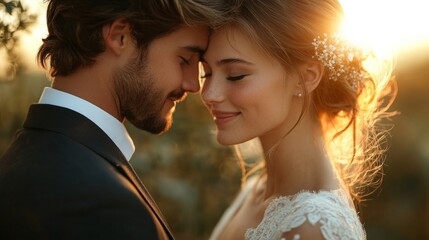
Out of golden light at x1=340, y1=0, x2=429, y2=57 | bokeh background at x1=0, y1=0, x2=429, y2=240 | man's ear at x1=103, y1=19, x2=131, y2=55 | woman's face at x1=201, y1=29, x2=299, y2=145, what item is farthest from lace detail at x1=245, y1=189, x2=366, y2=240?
bokeh background at x1=0, y1=0, x2=429, y2=240

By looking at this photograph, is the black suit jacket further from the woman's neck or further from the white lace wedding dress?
the woman's neck

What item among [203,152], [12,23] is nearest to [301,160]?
[12,23]

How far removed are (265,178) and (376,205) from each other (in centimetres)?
389

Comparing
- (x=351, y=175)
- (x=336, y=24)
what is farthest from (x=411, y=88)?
(x=336, y=24)

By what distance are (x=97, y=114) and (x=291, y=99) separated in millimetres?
1083

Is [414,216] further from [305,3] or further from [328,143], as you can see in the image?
[305,3]

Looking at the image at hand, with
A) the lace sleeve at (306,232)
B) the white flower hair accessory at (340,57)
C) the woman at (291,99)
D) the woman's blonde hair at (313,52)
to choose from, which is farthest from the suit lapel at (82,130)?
the white flower hair accessory at (340,57)

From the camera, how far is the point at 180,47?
3205 mm

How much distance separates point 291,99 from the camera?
3.49 m

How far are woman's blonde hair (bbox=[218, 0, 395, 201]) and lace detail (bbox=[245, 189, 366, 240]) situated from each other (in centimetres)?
44

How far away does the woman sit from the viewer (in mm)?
3301

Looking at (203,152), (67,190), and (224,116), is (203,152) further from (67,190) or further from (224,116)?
(67,190)

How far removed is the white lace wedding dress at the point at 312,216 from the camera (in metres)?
3.06

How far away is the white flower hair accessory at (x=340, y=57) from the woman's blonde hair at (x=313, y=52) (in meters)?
0.02
